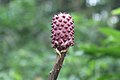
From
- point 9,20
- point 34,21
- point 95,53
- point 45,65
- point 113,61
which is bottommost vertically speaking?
point 95,53

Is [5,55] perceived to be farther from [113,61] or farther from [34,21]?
[34,21]

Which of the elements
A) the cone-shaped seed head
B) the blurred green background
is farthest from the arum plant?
the blurred green background

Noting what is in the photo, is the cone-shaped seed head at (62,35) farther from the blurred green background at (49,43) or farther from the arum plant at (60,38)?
the blurred green background at (49,43)

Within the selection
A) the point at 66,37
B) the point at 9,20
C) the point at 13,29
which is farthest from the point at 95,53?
the point at 13,29

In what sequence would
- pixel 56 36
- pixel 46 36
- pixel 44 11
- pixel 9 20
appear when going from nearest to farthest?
pixel 56 36
pixel 9 20
pixel 46 36
pixel 44 11

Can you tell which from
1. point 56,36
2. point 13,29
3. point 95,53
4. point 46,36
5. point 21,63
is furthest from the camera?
point 46,36

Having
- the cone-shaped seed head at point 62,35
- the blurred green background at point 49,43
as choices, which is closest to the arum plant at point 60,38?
the cone-shaped seed head at point 62,35

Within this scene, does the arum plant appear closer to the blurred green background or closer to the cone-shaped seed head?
the cone-shaped seed head
